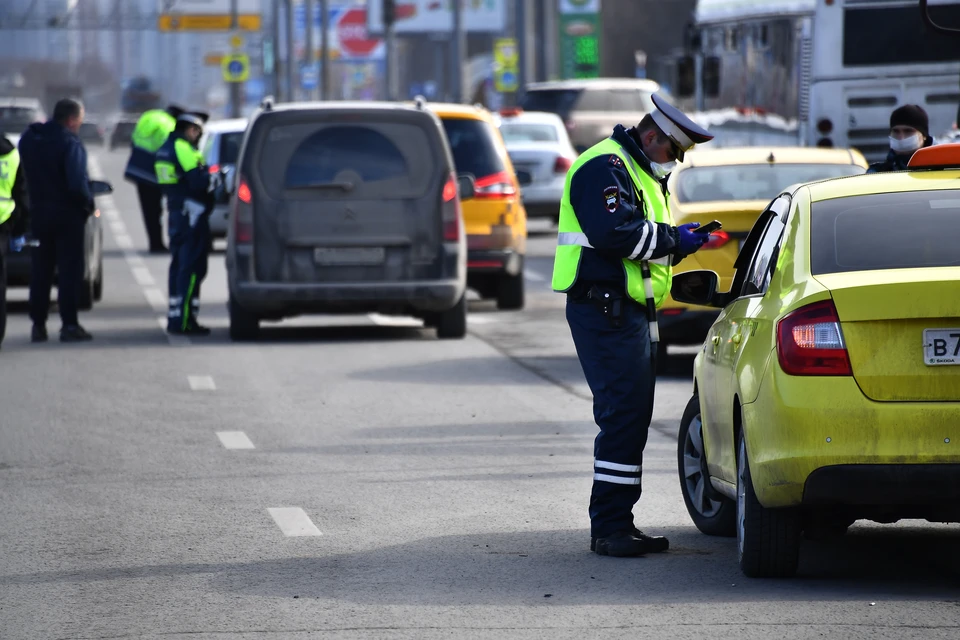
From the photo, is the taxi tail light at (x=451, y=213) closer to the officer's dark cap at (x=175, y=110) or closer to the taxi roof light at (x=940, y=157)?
the officer's dark cap at (x=175, y=110)

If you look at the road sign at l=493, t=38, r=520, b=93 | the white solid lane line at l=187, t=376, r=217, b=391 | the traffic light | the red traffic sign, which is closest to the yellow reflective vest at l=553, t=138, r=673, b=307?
the white solid lane line at l=187, t=376, r=217, b=391

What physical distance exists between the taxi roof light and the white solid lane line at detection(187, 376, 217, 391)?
6875mm

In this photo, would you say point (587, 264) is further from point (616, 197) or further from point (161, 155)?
point (161, 155)

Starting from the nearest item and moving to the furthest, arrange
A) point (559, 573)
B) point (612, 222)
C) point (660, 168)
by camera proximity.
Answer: point (559, 573) < point (612, 222) < point (660, 168)

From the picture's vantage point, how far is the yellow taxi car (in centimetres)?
1822

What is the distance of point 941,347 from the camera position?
6508 millimetres

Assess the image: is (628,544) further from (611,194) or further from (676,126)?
(676,126)

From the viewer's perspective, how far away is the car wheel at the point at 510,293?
19.3m

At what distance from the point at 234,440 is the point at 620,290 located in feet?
12.9

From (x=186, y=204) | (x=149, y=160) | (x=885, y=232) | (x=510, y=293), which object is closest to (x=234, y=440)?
(x=885, y=232)

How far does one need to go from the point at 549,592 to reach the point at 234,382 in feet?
23.2

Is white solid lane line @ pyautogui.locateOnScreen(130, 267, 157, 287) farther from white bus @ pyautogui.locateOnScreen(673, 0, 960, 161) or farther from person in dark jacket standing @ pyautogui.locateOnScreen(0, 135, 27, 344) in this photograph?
white bus @ pyautogui.locateOnScreen(673, 0, 960, 161)

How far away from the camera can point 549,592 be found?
6961 mm

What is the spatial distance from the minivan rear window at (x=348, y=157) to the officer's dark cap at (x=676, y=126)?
8319mm
